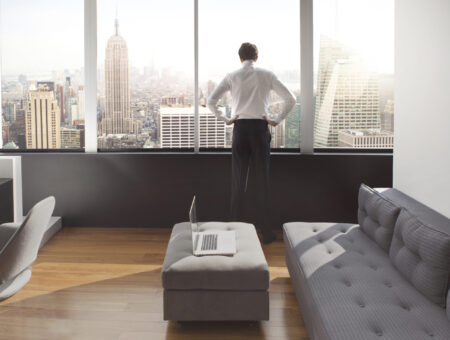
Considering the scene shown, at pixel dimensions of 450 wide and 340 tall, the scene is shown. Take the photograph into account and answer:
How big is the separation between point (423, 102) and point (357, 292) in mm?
1595

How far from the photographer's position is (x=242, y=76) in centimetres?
487

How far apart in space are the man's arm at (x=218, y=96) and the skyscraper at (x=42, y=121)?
1772mm

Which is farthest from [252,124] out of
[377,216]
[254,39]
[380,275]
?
[380,275]

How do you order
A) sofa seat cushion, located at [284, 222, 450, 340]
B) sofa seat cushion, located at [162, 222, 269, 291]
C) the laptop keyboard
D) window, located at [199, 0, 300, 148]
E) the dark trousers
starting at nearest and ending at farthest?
1. sofa seat cushion, located at [284, 222, 450, 340]
2. sofa seat cushion, located at [162, 222, 269, 291]
3. the laptop keyboard
4. the dark trousers
5. window, located at [199, 0, 300, 148]

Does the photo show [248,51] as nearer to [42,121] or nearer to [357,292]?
[42,121]

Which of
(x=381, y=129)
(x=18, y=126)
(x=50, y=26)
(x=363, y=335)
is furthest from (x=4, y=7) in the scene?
(x=363, y=335)

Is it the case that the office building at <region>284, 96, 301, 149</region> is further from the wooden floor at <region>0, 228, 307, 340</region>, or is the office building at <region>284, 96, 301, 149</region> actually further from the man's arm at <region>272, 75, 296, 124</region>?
the wooden floor at <region>0, 228, 307, 340</region>

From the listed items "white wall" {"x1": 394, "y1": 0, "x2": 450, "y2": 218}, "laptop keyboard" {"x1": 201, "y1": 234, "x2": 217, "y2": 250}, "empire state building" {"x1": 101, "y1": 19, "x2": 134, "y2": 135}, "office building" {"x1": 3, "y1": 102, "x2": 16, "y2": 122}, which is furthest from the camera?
"office building" {"x1": 3, "y1": 102, "x2": 16, "y2": 122}

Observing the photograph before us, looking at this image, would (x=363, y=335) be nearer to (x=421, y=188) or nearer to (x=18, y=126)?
(x=421, y=188)

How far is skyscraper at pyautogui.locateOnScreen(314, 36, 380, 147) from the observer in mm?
5293

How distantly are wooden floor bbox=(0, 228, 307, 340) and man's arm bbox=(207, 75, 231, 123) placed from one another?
4.63 feet

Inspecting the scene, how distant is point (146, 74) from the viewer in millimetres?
5457

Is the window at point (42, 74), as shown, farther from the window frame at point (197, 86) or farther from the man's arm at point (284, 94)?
the man's arm at point (284, 94)

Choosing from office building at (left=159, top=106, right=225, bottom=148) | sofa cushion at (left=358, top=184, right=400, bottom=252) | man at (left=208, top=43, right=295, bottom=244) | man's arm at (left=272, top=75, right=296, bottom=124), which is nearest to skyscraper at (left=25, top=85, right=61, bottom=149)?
office building at (left=159, top=106, right=225, bottom=148)
